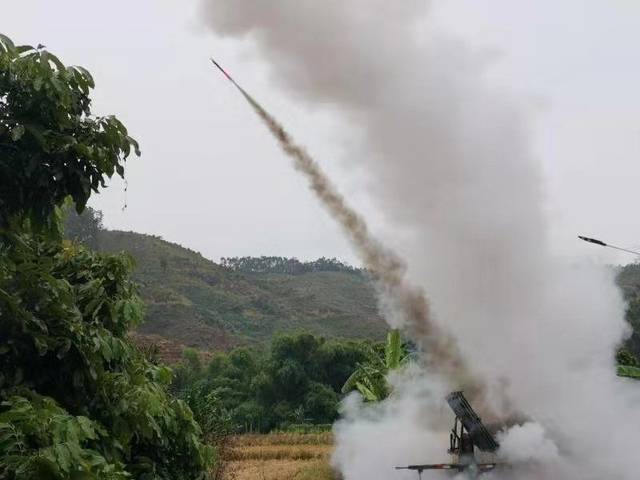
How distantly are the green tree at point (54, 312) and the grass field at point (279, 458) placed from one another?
14.2 metres

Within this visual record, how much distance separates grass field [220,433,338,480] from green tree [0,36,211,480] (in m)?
14.2

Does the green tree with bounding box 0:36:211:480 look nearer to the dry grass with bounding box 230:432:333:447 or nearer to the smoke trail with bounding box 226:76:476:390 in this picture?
the smoke trail with bounding box 226:76:476:390

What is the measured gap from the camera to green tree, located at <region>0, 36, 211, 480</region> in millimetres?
4629

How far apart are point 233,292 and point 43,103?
93.4m

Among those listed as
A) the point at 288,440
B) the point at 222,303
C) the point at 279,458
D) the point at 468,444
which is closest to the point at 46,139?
the point at 468,444

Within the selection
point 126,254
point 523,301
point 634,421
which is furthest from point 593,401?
point 126,254

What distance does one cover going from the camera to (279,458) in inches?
1155

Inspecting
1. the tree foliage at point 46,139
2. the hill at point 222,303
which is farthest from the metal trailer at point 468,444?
the hill at point 222,303

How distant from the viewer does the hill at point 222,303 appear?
77062mm

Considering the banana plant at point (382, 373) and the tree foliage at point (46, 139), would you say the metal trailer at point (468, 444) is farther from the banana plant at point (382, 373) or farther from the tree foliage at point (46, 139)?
the tree foliage at point (46, 139)

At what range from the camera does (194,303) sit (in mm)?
86688

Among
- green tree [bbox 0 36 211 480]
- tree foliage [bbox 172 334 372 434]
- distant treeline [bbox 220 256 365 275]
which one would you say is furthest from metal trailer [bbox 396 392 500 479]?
distant treeline [bbox 220 256 365 275]

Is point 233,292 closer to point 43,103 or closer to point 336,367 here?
point 336,367

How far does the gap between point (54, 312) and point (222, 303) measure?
85953 millimetres
